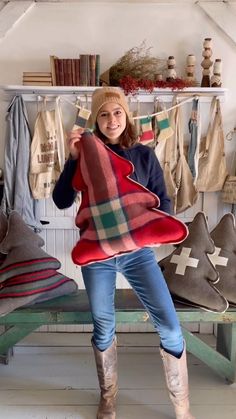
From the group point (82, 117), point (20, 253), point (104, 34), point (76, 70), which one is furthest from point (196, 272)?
point (104, 34)

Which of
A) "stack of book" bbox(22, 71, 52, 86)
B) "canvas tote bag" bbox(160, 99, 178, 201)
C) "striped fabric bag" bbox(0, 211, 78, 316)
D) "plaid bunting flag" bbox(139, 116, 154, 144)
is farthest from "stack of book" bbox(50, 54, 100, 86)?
"striped fabric bag" bbox(0, 211, 78, 316)

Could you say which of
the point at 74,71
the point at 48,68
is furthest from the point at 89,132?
the point at 48,68

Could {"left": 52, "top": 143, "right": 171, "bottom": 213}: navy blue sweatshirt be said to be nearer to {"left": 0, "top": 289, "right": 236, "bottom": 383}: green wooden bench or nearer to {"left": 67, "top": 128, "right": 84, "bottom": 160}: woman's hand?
{"left": 67, "top": 128, "right": 84, "bottom": 160}: woman's hand

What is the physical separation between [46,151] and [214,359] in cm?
147

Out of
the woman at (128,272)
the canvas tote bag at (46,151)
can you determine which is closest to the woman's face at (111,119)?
the woman at (128,272)

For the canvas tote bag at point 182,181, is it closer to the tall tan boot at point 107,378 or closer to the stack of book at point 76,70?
the stack of book at point 76,70

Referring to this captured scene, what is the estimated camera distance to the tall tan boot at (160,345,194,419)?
1.63 metres

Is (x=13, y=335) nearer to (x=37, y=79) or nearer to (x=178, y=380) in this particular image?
(x=178, y=380)

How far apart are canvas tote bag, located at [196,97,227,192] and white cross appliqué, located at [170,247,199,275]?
0.67 metres

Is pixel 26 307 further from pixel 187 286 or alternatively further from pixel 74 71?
pixel 74 71

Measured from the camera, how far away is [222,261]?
6.79ft

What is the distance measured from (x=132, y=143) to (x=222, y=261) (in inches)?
31.0

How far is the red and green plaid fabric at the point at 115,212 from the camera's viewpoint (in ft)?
5.10

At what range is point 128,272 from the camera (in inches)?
64.7
